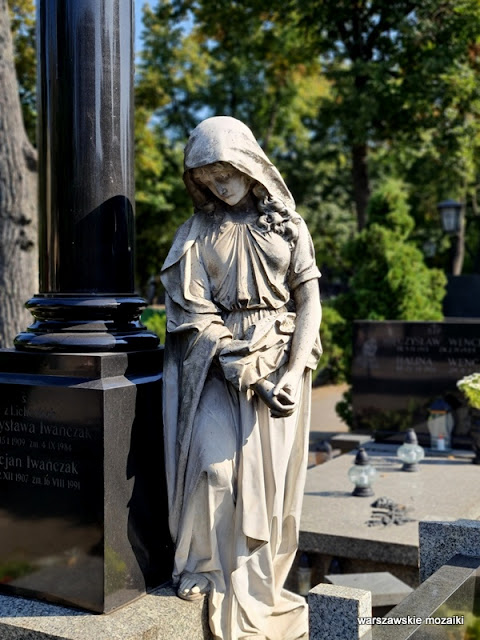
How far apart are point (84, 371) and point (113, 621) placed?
1199mm

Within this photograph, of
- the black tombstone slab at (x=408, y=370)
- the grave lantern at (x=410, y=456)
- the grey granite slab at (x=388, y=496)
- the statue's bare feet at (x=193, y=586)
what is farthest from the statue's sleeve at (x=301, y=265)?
the black tombstone slab at (x=408, y=370)

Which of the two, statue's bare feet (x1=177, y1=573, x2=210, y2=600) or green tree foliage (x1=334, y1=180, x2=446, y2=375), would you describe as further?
green tree foliage (x1=334, y1=180, x2=446, y2=375)

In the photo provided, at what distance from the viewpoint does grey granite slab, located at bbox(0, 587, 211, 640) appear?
12.4ft

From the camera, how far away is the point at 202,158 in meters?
4.18

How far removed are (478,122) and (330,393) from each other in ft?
23.8

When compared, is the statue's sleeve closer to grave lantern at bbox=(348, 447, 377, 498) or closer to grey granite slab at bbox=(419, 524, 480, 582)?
grey granite slab at bbox=(419, 524, 480, 582)

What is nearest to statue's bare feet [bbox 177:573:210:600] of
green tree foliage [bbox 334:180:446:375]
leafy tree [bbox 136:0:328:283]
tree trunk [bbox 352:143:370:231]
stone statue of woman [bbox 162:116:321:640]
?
stone statue of woman [bbox 162:116:321:640]

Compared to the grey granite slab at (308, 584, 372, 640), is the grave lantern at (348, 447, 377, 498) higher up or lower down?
lower down

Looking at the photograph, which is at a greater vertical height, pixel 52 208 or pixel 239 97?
pixel 239 97

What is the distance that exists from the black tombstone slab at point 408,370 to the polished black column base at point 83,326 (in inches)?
278

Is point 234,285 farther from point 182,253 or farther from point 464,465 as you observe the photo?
point 464,465

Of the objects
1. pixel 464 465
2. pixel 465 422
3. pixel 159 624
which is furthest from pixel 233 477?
pixel 465 422

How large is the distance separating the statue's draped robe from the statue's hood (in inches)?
11.7

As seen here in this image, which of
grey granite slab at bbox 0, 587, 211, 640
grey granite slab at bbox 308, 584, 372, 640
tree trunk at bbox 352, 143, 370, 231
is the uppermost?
tree trunk at bbox 352, 143, 370, 231
